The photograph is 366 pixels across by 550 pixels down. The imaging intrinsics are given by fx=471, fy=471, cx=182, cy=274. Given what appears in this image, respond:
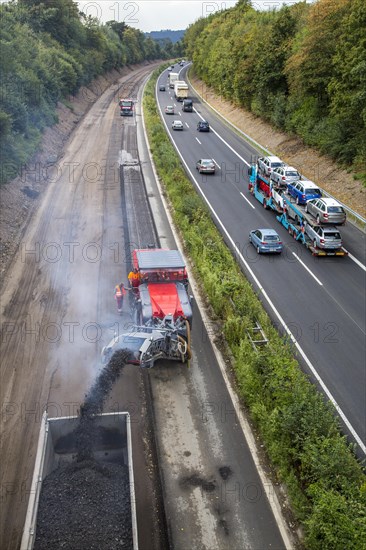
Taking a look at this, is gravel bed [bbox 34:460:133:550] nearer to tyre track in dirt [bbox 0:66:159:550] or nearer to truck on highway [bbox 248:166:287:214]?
tyre track in dirt [bbox 0:66:159:550]

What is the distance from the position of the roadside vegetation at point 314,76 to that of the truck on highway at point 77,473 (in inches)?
1181

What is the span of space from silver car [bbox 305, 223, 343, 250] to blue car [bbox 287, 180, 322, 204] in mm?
4269

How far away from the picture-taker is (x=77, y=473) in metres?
11.1

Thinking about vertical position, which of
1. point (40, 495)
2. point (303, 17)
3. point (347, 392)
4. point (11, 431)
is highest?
point (303, 17)

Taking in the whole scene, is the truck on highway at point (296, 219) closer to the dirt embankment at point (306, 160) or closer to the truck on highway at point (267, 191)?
the truck on highway at point (267, 191)

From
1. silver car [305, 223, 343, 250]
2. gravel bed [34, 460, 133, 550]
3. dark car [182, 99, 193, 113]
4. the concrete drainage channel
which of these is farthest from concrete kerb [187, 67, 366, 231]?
gravel bed [34, 460, 133, 550]

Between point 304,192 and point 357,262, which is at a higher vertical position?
point 304,192

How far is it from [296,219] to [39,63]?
43713 millimetres

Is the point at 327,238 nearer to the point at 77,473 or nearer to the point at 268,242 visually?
the point at 268,242

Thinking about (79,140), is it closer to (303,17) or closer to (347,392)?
(303,17)

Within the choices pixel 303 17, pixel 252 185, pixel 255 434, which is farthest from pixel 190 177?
pixel 255 434

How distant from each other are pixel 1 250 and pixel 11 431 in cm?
1394

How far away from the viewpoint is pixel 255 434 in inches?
557

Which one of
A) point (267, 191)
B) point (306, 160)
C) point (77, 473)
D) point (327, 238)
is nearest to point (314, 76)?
point (306, 160)
